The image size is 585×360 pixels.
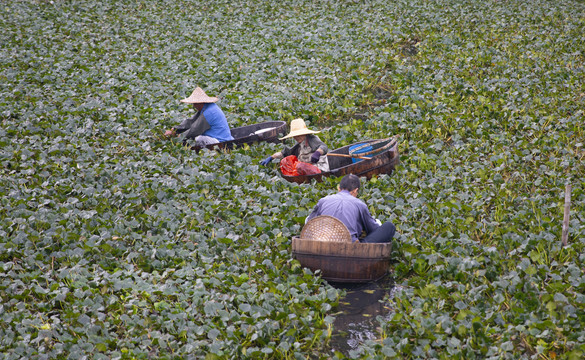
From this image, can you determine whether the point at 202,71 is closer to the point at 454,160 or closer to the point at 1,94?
the point at 1,94

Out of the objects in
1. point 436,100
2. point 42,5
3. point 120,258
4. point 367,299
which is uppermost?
point 42,5

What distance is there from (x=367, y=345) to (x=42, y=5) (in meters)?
15.6

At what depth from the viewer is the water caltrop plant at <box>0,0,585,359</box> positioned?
4430 mm

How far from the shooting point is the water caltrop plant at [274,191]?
Answer: 443 cm

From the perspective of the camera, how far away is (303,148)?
7906 mm

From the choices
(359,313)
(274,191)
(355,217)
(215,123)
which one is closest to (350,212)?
(355,217)

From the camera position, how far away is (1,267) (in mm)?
5059

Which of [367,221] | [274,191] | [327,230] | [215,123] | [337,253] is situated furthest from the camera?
[215,123]

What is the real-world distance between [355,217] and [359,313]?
3.32 feet

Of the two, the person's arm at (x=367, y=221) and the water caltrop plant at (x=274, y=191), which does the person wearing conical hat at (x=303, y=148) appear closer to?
the water caltrop plant at (x=274, y=191)

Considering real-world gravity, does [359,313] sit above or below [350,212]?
below

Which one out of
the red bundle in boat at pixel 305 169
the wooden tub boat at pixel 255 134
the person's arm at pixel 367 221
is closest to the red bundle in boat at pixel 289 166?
the red bundle in boat at pixel 305 169

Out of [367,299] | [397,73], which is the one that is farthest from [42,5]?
[367,299]

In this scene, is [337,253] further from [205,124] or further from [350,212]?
[205,124]
